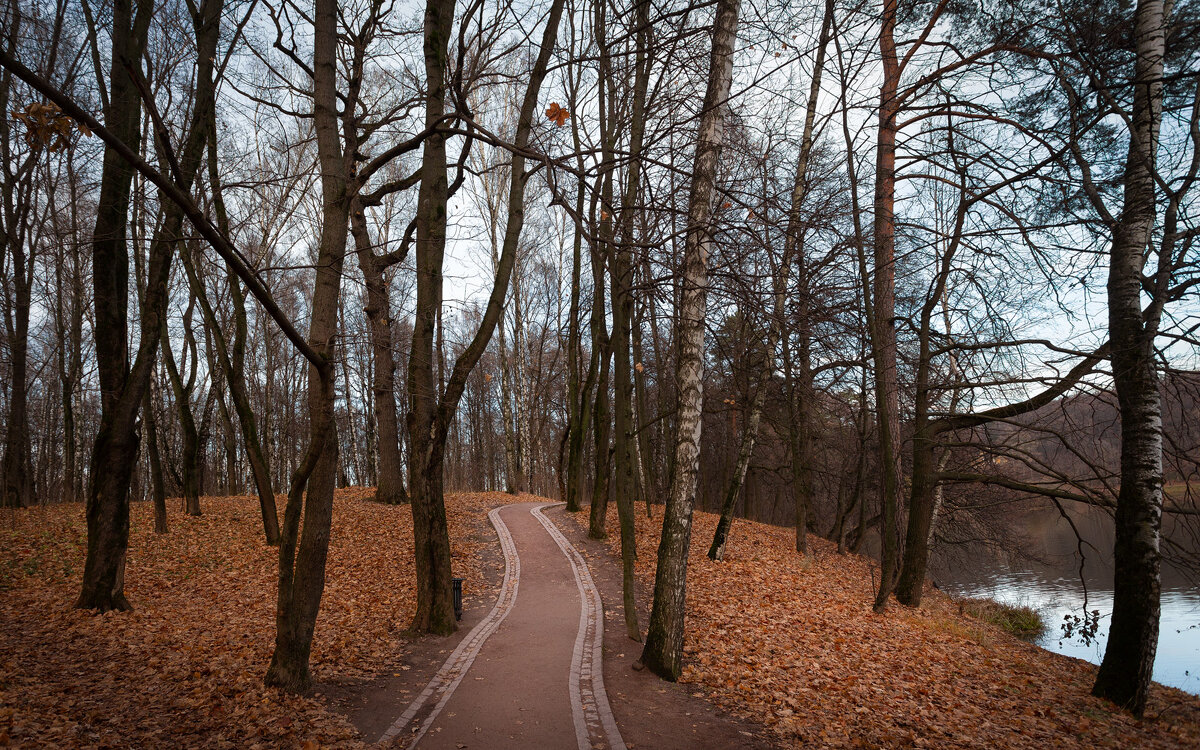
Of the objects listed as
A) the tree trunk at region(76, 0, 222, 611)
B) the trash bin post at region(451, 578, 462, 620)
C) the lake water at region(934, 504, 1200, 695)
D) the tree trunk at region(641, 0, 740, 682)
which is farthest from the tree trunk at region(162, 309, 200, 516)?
the lake water at region(934, 504, 1200, 695)

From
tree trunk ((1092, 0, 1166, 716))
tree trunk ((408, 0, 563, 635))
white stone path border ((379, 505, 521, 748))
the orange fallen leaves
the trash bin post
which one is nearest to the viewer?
the orange fallen leaves

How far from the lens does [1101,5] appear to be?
263 inches

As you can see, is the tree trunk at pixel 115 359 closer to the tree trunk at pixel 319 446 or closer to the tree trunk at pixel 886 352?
the tree trunk at pixel 319 446

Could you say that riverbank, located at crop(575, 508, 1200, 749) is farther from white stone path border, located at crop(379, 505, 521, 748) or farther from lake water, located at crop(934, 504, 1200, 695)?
white stone path border, located at crop(379, 505, 521, 748)

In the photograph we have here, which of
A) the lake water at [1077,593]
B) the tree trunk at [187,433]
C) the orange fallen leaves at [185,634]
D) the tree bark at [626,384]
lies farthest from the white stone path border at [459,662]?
the tree trunk at [187,433]

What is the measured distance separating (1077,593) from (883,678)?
15.6m

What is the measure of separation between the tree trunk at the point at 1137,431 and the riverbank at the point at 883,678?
0.57m

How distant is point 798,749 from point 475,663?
4.03m

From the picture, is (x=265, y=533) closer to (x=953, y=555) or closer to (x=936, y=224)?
(x=936, y=224)

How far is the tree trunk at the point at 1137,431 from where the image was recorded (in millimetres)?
6512

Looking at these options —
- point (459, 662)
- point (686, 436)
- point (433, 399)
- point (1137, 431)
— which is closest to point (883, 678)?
point (686, 436)

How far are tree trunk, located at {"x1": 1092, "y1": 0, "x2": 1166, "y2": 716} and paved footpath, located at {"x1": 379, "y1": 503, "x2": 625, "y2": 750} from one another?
6.06m

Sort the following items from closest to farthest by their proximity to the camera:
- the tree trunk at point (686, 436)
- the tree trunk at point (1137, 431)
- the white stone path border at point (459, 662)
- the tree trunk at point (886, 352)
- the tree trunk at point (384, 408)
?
the white stone path border at point (459, 662) → the tree trunk at point (1137, 431) → the tree trunk at point (686, 436) → the tree trunk at point (886, 352) → the tree trunk at point (384, 408)

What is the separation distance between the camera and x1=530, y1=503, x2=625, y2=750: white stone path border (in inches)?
214
